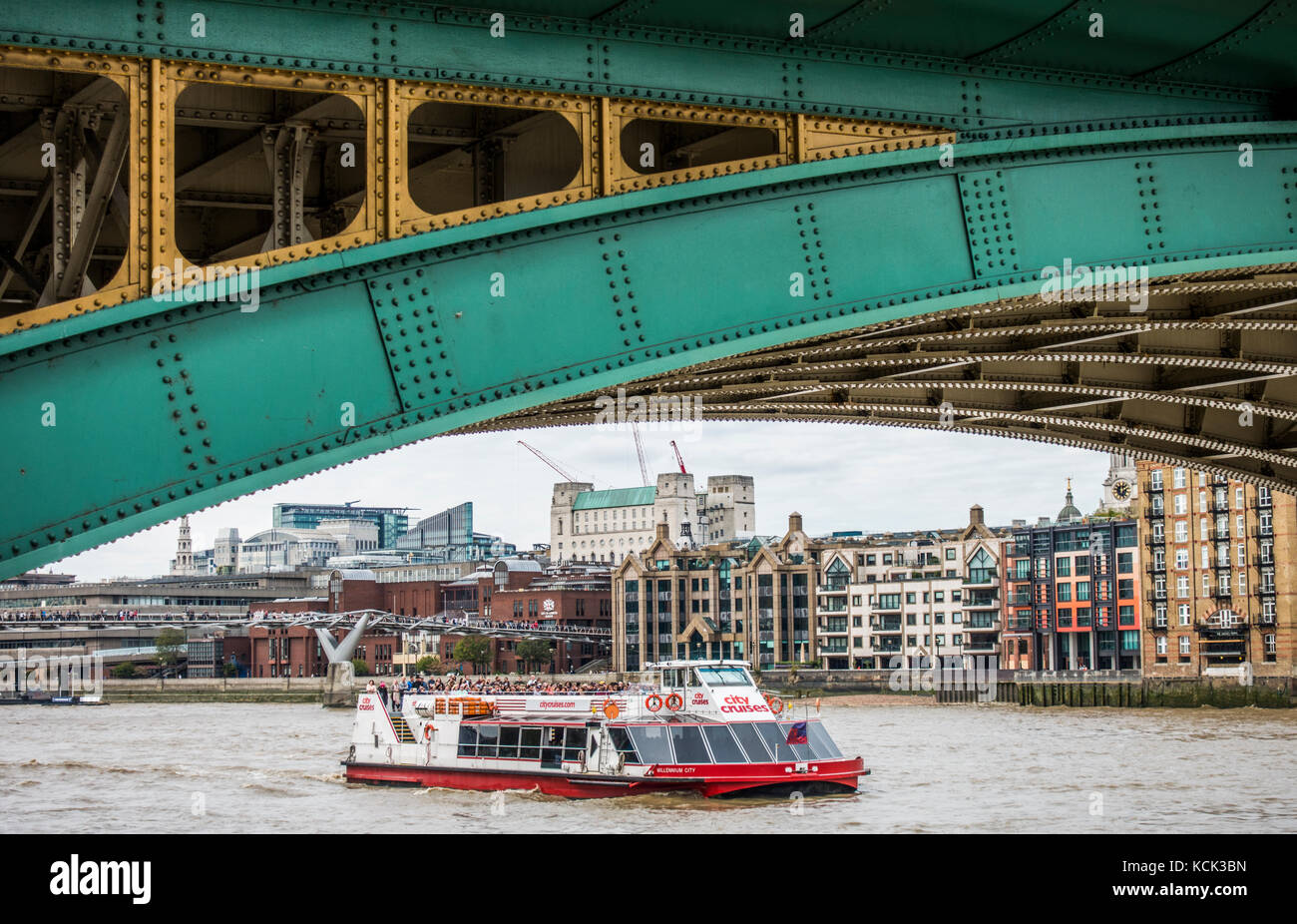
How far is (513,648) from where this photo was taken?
473 feet

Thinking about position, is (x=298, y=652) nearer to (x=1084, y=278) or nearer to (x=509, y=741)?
(x=509, y=741)

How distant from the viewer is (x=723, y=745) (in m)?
42.4

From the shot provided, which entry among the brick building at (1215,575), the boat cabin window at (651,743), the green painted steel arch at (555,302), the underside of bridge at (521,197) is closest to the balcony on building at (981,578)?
the brick building at (1215,575)

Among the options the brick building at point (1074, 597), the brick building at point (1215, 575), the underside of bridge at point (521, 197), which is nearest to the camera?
the underside of bridge at point (521, 197)

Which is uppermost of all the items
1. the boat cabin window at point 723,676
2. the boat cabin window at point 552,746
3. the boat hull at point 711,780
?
the boat cabin window at point 723,676

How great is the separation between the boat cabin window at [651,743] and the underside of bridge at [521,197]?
2870 centimetres

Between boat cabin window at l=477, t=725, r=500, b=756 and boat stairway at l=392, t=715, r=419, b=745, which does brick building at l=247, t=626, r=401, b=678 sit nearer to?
boat stairway at l=392, t=715, r=419, b=745

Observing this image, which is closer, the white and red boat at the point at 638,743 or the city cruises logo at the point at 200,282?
the city cruises logo at the point at 200,282

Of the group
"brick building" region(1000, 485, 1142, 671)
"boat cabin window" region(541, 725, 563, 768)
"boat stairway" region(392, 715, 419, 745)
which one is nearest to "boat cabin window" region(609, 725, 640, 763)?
"boat cabin window" region(541, 725, 563, 768)

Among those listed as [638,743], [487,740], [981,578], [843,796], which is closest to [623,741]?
[638,743]

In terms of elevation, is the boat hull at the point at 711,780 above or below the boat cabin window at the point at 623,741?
below

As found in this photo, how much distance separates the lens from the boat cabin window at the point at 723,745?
1660 inches

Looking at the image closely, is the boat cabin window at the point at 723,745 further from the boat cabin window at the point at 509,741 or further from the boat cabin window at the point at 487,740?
the boat cabin window at the point at 487,740

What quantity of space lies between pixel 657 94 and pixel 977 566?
370 feet
